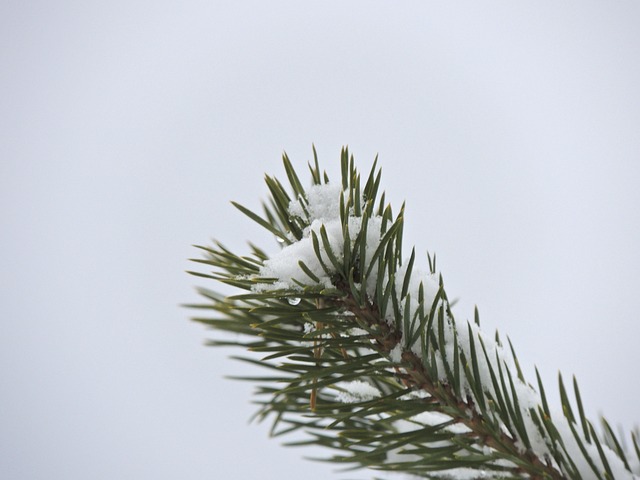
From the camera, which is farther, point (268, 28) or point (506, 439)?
point (268, 28)

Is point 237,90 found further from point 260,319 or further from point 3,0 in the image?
point 260,319

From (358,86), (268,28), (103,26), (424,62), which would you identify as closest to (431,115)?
(358,86)

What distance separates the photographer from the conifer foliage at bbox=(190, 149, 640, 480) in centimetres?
52

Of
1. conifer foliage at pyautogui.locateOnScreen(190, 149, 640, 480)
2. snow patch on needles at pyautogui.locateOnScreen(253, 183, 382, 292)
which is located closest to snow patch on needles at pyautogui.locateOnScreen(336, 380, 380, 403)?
conifer foliage at pyautogui.locateOnScreen(190, 149, 640, 480)

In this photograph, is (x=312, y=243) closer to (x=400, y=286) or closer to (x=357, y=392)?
(x=400, y=286)

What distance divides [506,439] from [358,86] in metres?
110

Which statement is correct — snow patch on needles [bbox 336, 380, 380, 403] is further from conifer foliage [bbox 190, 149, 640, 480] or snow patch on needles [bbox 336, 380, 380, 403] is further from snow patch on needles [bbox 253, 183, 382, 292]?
snow patch on needles [bbox 253, 183, 382, 292]

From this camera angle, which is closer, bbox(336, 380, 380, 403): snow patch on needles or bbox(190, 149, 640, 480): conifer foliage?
bbox(190, 149, 640, 480): conifer foliage

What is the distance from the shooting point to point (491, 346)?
574 mm

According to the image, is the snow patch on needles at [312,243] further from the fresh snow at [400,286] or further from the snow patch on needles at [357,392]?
the snow patch on needles at [357,392]

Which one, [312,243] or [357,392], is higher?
[312,243]

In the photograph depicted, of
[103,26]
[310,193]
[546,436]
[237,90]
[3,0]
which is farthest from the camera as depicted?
[103,26]

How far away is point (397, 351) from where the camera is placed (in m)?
0.56

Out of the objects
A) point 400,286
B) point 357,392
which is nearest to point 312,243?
point 400,286
